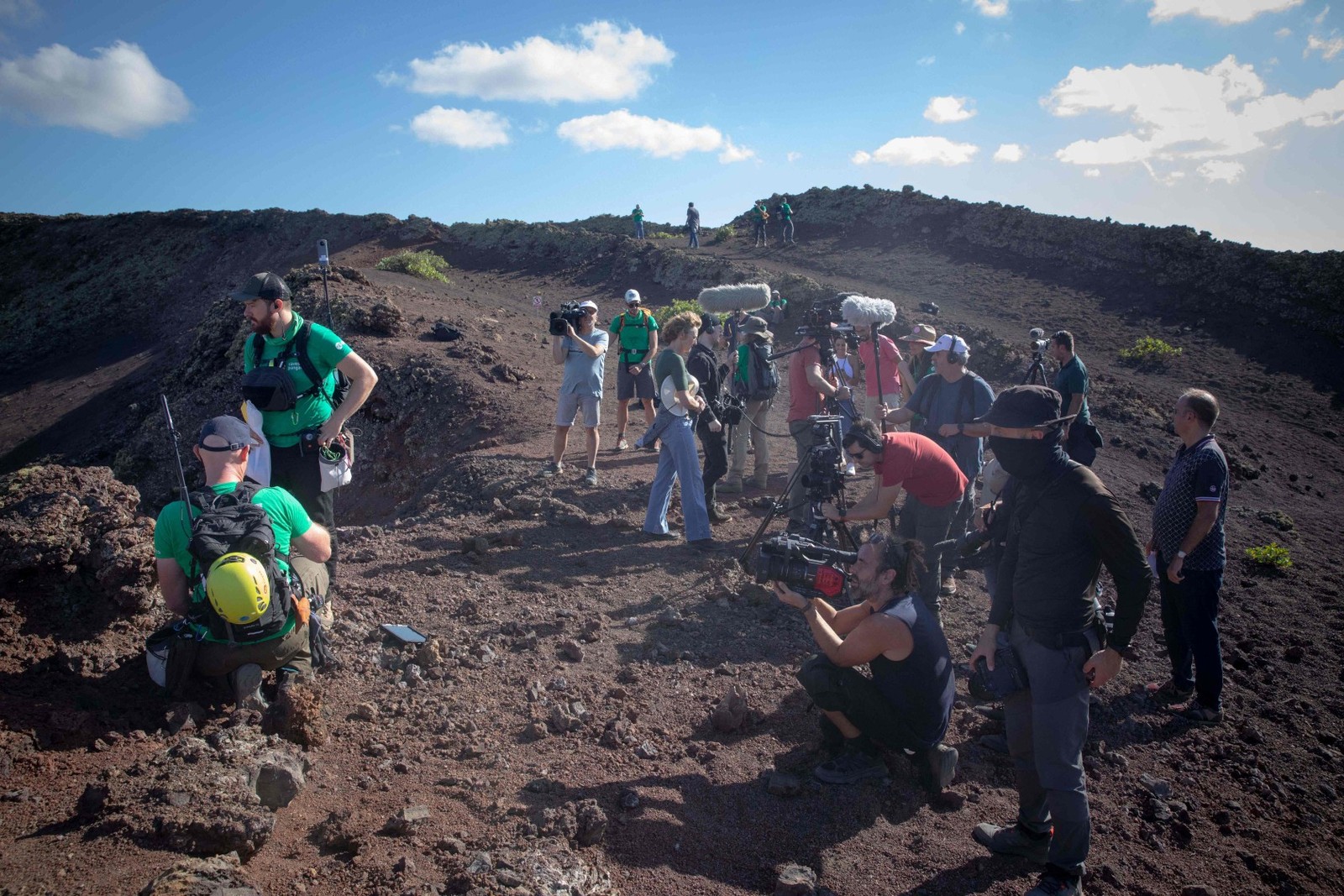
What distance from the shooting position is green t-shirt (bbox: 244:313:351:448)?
4141mm

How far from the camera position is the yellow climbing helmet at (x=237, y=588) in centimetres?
297

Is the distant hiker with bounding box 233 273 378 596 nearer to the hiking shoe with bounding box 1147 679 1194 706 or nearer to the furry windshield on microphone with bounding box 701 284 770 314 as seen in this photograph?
the furry windshield on microphone with bounding box 701 284 770 314

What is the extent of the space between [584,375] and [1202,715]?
228 inches

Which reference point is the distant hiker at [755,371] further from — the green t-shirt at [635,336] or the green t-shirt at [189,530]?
the green t-shirt at [189,530]

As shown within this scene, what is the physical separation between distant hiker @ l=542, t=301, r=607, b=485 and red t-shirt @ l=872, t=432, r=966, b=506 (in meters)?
3.72

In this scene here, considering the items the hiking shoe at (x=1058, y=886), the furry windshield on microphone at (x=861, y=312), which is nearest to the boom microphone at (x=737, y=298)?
the furry windshield on microphone at (x=861, y=312)

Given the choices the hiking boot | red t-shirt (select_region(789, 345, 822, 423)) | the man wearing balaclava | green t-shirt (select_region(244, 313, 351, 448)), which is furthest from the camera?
red t-shirt (select_region(789, 345, 822, 423))

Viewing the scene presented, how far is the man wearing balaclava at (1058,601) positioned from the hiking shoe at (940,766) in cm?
66

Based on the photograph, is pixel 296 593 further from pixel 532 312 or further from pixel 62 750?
pixel 532 312

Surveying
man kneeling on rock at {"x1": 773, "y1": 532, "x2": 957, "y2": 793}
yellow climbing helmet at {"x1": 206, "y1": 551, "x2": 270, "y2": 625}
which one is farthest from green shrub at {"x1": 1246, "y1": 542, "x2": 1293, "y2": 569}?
yellow climbing helmet at {"x1": 206, "y1": 551, "x2": 270, "y2": 625}

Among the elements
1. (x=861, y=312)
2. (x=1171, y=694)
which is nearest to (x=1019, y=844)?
(x=1171, y=694)

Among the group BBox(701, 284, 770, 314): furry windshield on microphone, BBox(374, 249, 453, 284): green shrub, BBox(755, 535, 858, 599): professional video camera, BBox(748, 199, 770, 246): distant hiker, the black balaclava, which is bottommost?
BBox(755, 535, 858, 599): professional video camera

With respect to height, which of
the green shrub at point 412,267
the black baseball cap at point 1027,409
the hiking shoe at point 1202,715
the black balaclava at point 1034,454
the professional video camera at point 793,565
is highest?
the green shrub at point 412,267

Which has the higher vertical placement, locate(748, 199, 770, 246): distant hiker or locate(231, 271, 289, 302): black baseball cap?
locate(748, 199, 770, 246): distant hiker
